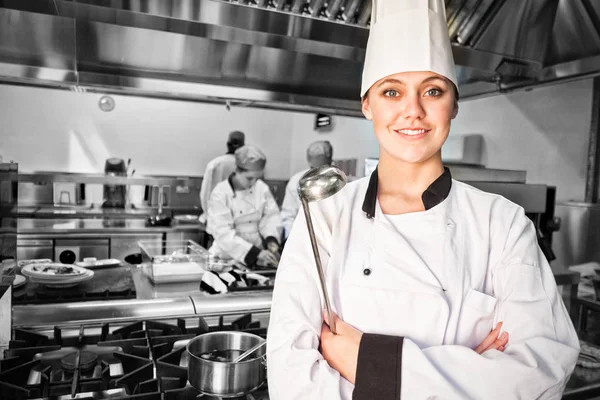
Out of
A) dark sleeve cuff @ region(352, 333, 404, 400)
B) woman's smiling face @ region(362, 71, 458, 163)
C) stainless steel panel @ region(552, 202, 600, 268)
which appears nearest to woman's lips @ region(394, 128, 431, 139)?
woman's smiling face @ region(362, 71, 458, 163)

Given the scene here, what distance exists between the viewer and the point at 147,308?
5.25 feet

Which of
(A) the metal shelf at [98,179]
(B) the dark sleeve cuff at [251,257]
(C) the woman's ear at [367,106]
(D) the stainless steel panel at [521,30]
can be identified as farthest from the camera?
(A) the metal shelf at [98,179]

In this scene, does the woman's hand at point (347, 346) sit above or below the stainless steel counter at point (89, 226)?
above

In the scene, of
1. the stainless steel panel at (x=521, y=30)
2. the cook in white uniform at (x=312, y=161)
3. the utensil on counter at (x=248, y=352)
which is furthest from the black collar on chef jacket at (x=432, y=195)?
the cook in white uniform at (x=312, y=161)

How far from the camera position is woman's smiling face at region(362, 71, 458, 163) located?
0.87m

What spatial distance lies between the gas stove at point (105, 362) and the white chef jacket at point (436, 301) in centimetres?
43

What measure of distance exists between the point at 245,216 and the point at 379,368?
10.7 ft

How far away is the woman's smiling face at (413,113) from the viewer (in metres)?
0.87

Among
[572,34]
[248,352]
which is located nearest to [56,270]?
[248,352]

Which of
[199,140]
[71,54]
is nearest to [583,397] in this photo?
[71,54]

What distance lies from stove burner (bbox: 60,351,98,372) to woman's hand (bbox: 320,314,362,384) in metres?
0.79

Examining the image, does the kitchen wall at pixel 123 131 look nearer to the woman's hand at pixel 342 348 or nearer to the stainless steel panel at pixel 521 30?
the stainless steel panel at pixel 521 30

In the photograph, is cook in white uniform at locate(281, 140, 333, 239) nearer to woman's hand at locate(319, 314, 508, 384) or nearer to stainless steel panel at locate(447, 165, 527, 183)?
stainless steel panel at locate(447, 165, 527, 183)

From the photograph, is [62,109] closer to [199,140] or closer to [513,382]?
[199,140]
